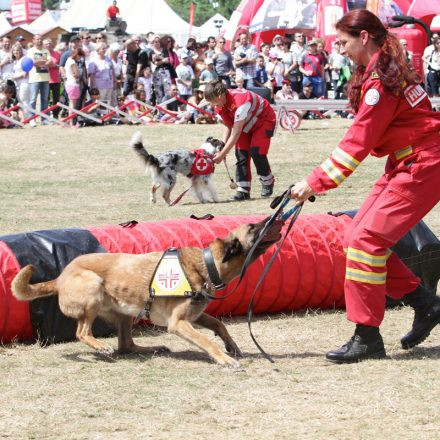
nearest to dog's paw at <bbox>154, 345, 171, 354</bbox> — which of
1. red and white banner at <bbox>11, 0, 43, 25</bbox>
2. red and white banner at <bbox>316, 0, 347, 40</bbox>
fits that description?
red and white banner at <bbox>316, 0, 347, 40</bbox>

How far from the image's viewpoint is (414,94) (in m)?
4.93

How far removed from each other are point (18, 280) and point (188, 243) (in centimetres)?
140

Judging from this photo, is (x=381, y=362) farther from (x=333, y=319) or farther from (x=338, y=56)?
(x=338, y=56)

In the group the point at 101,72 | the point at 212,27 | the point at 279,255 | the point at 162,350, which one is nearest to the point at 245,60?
the point at 101,72

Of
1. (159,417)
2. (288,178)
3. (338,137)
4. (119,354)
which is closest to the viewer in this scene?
(159,417)

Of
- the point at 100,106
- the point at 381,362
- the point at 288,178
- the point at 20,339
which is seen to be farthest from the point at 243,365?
the point at 100,106

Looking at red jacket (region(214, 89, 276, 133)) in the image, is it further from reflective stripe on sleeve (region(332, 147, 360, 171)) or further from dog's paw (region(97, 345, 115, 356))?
reflective stripe on sleeve (region(332, 147, 360, 171))

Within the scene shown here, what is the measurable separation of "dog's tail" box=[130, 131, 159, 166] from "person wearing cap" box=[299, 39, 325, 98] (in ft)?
41.0

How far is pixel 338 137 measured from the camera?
18891 mm

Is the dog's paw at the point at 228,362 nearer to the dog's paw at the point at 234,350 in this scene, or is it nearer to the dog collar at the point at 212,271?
the dog's paw at the point at 234,350

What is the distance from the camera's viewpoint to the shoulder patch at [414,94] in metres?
4.91

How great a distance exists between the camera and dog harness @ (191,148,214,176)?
1203cm

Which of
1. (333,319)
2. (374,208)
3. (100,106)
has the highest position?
(374,208)

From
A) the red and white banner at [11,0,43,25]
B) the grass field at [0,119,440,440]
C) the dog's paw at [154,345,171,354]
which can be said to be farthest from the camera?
the red and white banner at [11,0,43,25]
